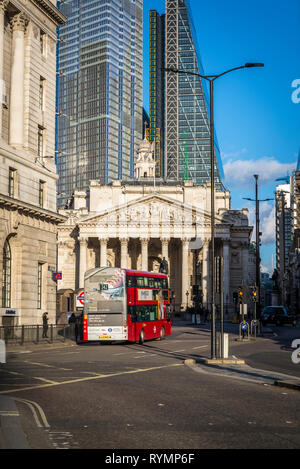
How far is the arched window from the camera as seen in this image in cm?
3538

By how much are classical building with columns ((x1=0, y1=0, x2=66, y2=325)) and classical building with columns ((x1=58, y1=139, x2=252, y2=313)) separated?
59621mm

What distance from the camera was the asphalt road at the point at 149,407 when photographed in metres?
8.71

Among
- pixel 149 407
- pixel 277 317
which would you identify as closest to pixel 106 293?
pixel 149 407

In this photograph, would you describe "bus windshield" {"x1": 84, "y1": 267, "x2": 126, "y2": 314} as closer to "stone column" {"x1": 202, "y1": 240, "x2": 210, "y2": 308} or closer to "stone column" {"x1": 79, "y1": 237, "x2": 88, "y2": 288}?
"stone column" {"x1": 202, "y1": 240, "x2": 210, "y2": 308}

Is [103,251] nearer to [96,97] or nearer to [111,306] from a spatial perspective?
[111,306]

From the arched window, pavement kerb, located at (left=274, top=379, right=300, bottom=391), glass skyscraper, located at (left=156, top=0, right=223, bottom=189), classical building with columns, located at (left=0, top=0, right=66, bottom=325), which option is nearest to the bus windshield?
classical building with columns, located at (left=0, top=0, right=66, bottom=325)

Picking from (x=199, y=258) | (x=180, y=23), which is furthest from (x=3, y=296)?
(x=180, y=23)

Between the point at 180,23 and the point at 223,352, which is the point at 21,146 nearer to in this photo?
the point at 223,352

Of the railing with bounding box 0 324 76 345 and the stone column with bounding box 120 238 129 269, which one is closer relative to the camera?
the railing with bounding box 0 324 76 345

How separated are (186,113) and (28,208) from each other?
516ft

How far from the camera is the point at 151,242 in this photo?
10975 cm

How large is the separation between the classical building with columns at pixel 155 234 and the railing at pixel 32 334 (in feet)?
203

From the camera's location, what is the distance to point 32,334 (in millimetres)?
32688
